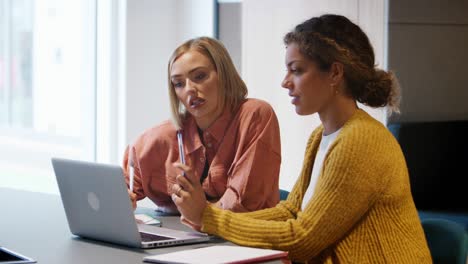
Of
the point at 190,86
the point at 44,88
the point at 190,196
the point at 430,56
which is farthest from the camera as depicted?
the point at 44,88

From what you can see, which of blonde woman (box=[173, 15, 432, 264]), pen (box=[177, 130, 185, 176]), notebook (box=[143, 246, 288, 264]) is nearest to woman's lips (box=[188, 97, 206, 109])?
pen (box=[177, 130, 185, 176])

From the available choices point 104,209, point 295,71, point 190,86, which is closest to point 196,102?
point 190,86

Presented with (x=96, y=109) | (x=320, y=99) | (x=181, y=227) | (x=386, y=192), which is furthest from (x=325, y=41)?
(x=96, y=109)

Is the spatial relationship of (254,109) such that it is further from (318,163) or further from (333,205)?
(333,205)

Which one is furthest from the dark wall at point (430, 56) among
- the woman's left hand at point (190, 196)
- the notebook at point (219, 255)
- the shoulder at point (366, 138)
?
the notebook at point (219, 255)

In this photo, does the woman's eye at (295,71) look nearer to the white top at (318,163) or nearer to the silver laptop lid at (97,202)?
the white top at (318,163)

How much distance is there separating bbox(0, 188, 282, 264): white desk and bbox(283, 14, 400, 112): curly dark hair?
22.4 inches

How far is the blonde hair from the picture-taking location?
281 cm

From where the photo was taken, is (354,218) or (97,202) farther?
(97,202)

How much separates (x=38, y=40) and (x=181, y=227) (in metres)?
2.91

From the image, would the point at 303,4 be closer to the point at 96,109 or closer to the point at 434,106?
the point at 434,106

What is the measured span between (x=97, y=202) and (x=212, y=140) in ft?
2.03

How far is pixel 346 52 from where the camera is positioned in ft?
7.57

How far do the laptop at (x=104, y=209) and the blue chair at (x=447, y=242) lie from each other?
0.64 metres
